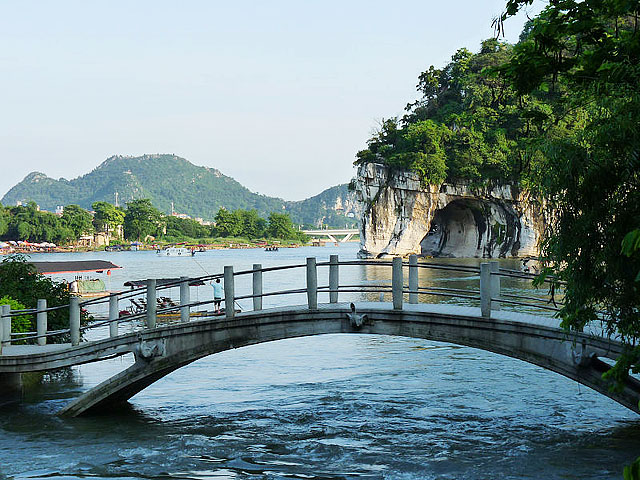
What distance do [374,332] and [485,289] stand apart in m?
2.29

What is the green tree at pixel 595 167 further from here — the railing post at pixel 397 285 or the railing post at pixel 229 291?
the railing post at pixel 229 291

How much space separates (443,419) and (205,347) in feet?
17.7

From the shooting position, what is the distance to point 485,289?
40.9 ft

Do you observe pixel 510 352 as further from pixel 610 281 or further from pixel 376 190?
pixel 376 190

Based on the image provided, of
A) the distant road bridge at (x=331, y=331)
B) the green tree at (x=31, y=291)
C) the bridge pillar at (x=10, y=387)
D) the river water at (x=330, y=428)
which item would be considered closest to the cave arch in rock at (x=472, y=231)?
the river water at (x=330, y=428)

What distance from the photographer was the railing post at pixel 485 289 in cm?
1241

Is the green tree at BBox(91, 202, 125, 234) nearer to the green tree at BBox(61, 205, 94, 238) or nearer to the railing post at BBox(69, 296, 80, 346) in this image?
the green tree at BBox(61, 205, 94, 238)

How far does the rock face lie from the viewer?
95.3 metres

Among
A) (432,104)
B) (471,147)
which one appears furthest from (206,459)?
(432,104)

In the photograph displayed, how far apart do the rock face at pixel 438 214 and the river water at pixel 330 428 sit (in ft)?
244

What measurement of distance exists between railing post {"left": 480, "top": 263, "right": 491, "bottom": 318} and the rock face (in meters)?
82.1

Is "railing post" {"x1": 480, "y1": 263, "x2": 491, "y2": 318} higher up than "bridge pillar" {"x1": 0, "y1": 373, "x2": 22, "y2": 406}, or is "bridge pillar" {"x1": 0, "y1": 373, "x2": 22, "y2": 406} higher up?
"railing post" {"x1": 480, "y1": 263, "x2": 491, "y2": 318}

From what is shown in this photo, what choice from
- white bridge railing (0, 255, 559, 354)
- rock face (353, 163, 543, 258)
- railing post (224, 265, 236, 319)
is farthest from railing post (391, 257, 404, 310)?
rock face (353, 163, 543, 258)

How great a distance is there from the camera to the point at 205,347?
47.0ft
